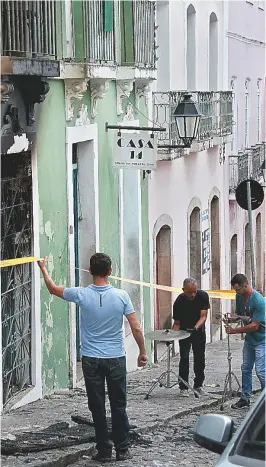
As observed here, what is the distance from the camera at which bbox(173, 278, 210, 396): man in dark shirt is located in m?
15.4

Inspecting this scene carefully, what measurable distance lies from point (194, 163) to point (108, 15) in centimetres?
778

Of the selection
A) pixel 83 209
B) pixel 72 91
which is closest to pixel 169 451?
pixel 72 91

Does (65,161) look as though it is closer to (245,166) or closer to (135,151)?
(135,151)

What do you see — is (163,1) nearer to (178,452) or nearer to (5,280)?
(5,280)

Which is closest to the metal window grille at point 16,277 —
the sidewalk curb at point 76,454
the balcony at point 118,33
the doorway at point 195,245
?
the sidewalk curb at point 76,454

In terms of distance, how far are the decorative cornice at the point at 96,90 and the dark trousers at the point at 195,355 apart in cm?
307

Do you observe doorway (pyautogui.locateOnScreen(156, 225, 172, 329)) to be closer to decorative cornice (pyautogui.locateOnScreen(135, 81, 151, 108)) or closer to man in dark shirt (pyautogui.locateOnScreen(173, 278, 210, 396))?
decorative cornice (pyautogui.locateOnScreen(135, 81, 151, 108))

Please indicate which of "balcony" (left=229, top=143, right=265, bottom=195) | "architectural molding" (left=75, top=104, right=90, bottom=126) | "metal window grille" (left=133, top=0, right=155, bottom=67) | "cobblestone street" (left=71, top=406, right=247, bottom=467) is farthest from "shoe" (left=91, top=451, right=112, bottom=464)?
"balcony" (left=229, top=143, right=265, bottom=195)

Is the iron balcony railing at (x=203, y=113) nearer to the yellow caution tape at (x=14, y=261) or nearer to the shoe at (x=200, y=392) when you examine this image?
the shoe at (x=200, y=392)

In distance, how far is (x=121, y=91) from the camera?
18562 mm

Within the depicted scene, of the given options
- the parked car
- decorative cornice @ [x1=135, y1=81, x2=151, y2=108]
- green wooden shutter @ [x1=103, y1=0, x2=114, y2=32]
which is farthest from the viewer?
decorative cornice @ [x1=135, y1=81, x2=151, y2=108]

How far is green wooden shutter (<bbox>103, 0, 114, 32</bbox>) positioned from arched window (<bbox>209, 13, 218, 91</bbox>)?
9.21 meters

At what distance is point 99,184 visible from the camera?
56.4 ft

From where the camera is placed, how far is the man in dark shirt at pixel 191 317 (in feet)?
50.6
